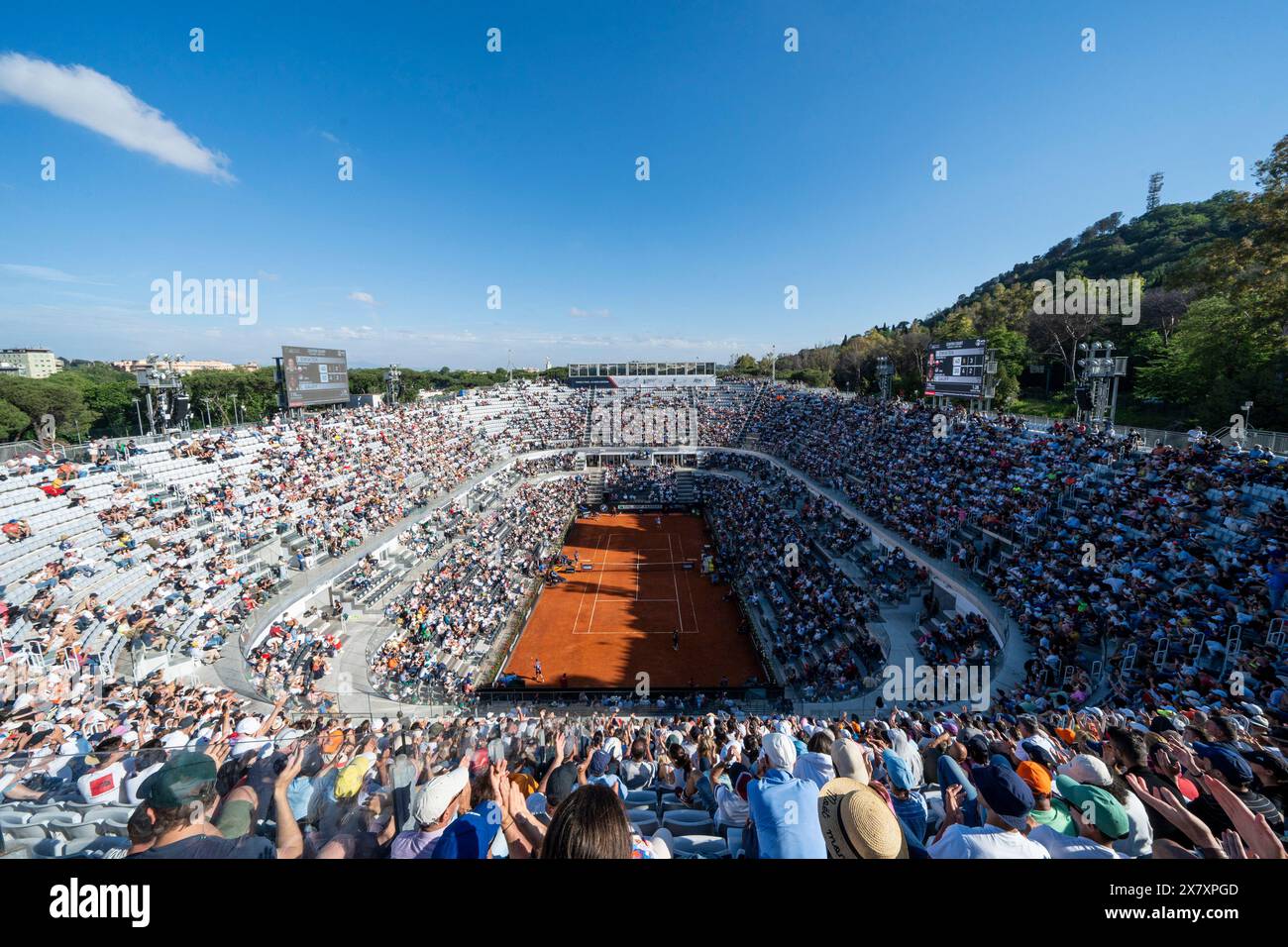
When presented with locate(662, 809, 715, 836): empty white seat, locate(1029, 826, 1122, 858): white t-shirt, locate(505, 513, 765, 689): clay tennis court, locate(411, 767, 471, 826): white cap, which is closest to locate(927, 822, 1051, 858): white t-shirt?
locate(1029, 826, 1122, 858): white t-shirt

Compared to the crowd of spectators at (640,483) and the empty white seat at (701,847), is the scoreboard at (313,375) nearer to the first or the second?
the crowd of spectators at (640,483)

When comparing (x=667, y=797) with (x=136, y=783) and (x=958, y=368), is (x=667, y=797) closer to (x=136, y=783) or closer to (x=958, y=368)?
(x=136, y=783)

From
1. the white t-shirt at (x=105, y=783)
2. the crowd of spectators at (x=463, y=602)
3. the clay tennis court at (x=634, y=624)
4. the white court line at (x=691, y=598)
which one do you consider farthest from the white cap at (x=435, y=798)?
the white court line at (x=691, y=598)

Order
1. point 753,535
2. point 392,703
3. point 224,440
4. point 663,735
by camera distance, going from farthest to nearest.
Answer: point 753,535 → point 224,440 → point 392,703 → point 663,735

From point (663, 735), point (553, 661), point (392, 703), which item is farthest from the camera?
point (553, 661)

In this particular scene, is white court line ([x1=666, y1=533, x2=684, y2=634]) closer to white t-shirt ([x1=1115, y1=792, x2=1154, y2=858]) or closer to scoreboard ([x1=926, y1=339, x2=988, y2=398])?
scoreboard ([x1=926, y1=339, x2=988, y2=398])
